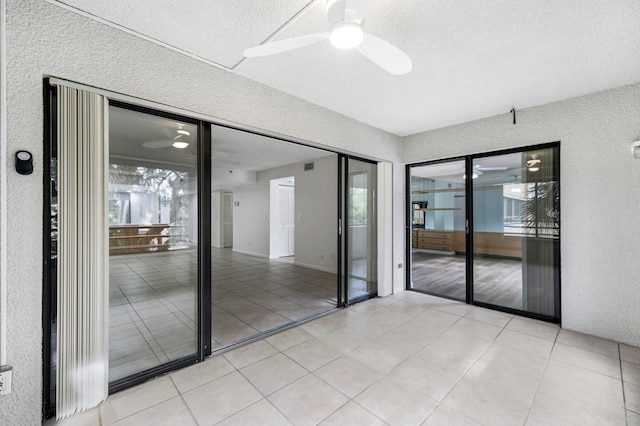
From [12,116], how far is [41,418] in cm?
181

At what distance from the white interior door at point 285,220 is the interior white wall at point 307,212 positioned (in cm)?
38

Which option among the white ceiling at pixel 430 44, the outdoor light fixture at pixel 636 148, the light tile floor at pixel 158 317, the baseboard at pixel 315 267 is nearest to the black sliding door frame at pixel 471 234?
the outdoor light fixture at pixel 636 148

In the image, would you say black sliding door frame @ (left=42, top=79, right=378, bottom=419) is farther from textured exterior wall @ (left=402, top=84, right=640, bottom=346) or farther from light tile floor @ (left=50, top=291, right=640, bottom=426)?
textured exterior wall @ (left=402, top=84, right=640, bottom=346)

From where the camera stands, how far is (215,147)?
5293mm

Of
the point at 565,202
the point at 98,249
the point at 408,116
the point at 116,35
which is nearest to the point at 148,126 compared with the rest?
the point at 116,35

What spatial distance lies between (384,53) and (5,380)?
2942 millimetres

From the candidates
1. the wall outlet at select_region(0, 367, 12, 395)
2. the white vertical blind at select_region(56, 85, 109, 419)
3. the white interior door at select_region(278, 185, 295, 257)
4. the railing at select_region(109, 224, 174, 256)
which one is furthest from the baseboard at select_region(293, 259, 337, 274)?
the wall outlet at select_region(0, 367, 12, 395)

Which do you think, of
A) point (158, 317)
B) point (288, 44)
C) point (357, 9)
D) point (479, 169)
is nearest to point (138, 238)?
point (158, 317)

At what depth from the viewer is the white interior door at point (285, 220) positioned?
7973 mm

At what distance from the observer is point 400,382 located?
208cm

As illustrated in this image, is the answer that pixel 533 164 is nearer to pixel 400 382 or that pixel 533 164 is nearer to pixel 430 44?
pixel 430 44

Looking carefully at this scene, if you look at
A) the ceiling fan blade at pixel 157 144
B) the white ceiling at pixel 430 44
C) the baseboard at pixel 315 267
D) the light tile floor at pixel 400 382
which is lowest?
the light tile floor at pixel 400 382

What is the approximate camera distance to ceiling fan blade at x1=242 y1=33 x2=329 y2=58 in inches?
60.4

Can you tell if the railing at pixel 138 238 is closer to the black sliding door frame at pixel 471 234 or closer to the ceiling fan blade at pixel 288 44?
the ceiling fan blade at pixel 288 44
